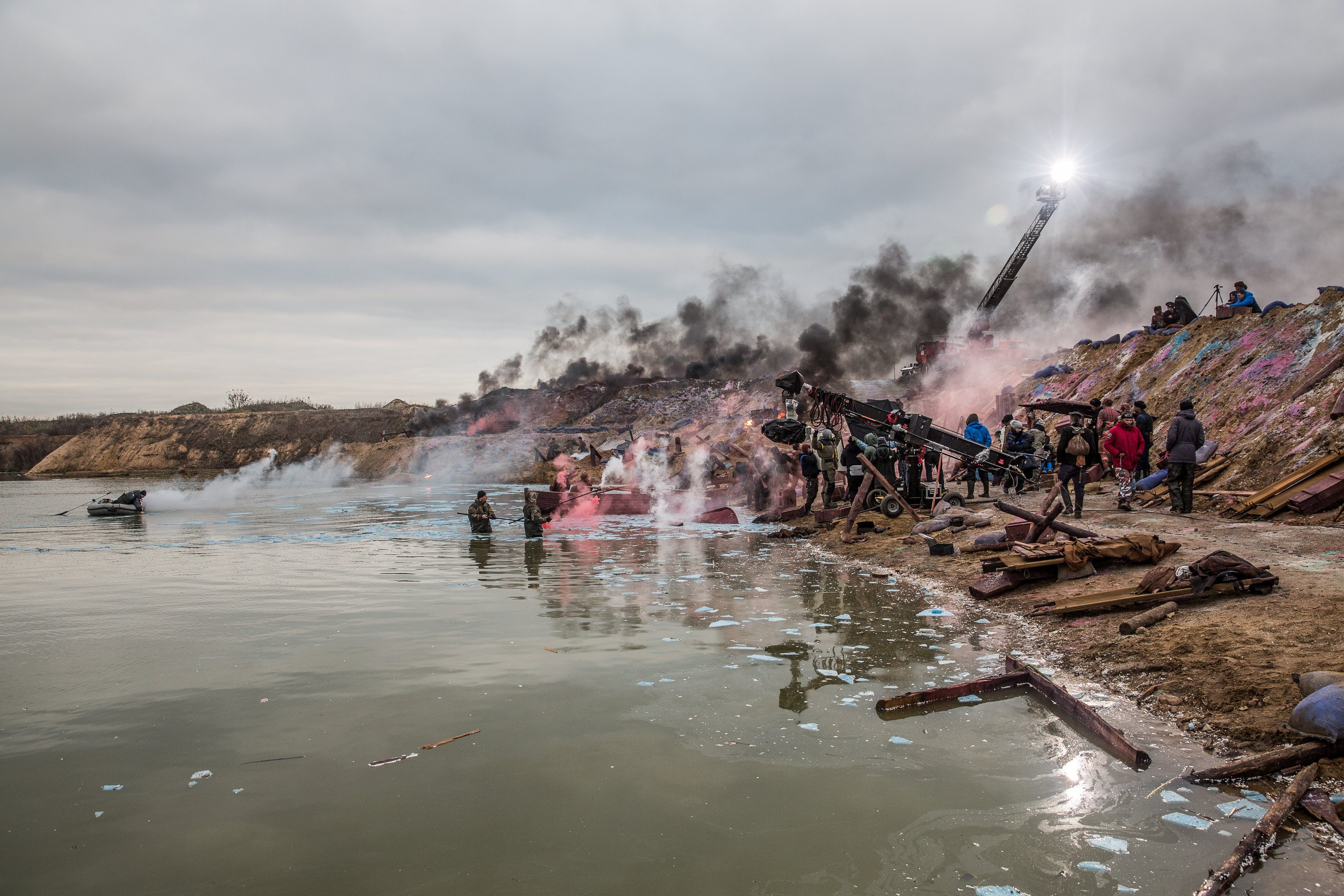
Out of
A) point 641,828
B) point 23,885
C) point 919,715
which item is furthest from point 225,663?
point 919,715

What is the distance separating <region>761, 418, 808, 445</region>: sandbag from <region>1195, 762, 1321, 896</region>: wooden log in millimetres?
15394

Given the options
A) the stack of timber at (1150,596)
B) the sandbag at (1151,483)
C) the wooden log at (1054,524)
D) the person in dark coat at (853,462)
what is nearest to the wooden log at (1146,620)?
the stack of timber at (1150,596)

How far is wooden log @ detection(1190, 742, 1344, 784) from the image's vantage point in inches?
162

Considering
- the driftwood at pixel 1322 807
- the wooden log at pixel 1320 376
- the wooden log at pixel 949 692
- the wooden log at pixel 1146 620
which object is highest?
the wooden log at pixel 1320 376

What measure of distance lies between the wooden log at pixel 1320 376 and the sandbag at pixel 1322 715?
1482 cm

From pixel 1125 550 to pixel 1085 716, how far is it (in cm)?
473

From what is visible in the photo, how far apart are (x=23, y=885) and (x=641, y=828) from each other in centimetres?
313

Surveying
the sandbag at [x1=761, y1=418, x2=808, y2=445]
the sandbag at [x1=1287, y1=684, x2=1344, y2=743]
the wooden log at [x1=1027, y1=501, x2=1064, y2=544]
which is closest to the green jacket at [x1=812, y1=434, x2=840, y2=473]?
the sandbag at [x1=761, y1=418, x2=808, y2=445]

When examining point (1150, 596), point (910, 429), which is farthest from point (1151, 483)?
point (1150, 596)

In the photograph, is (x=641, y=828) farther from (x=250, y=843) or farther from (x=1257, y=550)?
(x=1257, y=550)

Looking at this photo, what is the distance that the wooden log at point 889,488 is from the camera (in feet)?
50.6

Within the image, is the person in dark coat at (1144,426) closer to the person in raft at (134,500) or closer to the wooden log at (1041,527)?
→ the wooden log at (1041,527)

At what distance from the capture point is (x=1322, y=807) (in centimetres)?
367

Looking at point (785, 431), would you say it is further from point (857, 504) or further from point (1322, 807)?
point (1322, 807)
